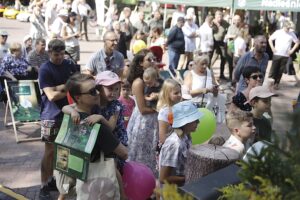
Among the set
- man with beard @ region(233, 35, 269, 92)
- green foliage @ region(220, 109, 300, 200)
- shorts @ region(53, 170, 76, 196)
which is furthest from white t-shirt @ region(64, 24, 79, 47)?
green foliage @ region(220, 109, 300, 200)

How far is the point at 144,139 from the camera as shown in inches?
218

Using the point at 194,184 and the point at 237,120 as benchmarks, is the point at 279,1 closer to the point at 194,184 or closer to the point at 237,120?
the point at 237,120

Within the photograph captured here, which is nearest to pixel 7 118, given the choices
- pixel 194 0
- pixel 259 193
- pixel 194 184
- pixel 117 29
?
pixel 117 29

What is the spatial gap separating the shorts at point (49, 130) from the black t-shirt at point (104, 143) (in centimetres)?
153

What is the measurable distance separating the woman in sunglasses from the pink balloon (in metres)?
1.50

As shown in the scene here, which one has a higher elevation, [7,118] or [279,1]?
[279,1]

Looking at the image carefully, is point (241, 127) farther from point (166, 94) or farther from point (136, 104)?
point (136, 104)

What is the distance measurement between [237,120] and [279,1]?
7.76 metres

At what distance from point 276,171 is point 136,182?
2756 mm

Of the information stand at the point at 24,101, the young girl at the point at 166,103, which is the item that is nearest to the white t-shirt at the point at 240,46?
the information stand at the point at 24,101

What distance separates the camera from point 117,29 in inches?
507

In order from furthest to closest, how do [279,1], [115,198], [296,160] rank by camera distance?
[279,1] < [115,198] < [296,160]

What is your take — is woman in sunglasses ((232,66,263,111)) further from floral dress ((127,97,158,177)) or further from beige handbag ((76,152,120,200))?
beige handbag ((76,152,120,200))

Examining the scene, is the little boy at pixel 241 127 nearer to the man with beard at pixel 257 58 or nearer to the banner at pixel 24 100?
the man with beard at pixel 257 58
